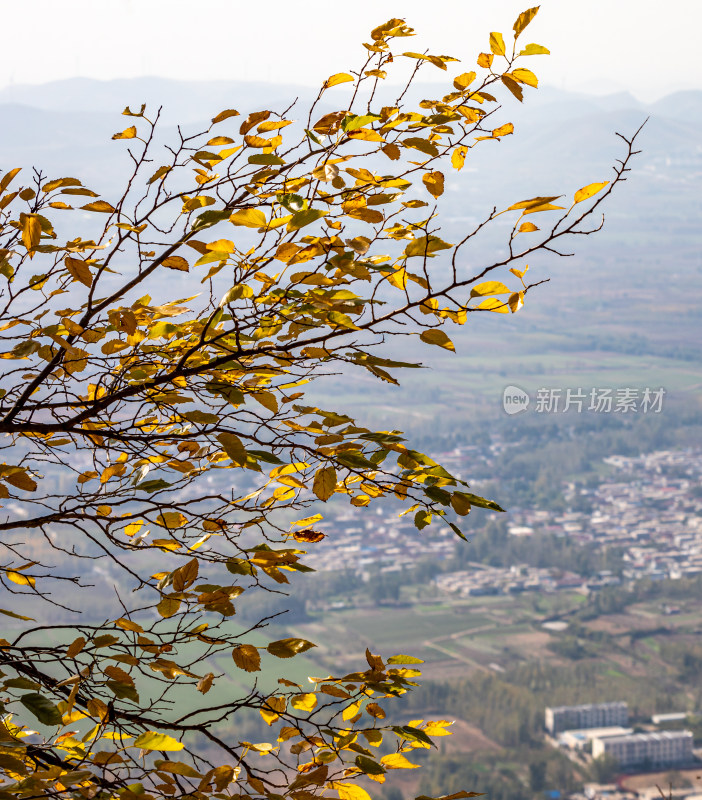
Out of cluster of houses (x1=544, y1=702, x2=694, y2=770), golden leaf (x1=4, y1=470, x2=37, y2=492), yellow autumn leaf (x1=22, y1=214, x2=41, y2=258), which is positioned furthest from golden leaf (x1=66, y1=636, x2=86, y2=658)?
cluster of houses (x1=544, y1=702, x2=694, y2=770)

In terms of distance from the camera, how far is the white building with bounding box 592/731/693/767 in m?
19.1

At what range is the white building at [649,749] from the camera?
62.8ft

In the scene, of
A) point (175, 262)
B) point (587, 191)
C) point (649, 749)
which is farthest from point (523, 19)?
point (649, 749)

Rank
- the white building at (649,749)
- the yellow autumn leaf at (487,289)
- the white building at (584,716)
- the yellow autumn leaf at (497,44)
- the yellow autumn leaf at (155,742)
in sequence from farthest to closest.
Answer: the white building at (584,716) → the white building at (649,749) → the yellow autumn leaf at (497,44) → the yellow autumn leaf at (487,289) → the yellow autumn leaf at (155,742)

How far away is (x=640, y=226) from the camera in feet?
257

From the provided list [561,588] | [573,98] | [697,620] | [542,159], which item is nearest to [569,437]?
[561,588]

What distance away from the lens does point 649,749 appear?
19297 millimetres

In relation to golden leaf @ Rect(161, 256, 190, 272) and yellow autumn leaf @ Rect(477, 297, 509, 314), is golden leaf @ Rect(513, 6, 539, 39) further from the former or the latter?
golden leaf @ Rect(161, 256, 190, 272)

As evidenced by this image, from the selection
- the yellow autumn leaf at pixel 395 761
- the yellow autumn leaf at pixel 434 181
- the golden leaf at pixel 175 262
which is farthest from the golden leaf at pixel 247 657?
the yellow autumn leaf at pixel 434 181

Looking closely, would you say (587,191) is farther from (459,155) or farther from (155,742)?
(155,742)

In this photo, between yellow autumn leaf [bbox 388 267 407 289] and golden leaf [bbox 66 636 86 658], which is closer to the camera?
golden leaf [bbox 66 636 86 658]

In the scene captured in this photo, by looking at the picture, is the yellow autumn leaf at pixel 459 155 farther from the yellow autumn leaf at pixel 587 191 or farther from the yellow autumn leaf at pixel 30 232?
the yellow autumn leaf at pixel 30 232

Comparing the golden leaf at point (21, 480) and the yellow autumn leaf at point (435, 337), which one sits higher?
the yellow autumn leaf at point (435, 337)

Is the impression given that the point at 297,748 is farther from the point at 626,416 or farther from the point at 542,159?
the point at 542,159
